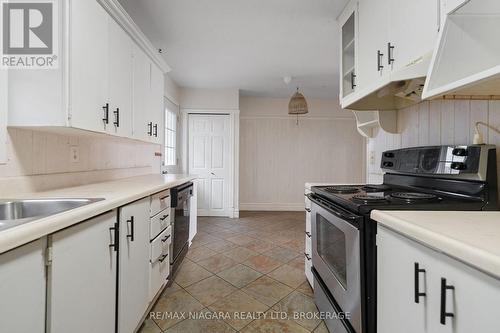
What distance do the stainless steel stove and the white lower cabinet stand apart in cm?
7

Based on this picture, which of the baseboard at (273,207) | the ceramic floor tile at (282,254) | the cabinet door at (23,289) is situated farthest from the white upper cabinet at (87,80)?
the baseboard at (273,207)

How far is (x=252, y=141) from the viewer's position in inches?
219

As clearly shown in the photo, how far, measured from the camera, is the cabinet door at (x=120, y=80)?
70.1 inches

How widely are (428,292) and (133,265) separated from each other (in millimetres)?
1386

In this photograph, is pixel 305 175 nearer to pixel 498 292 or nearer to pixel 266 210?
pixel 266 210

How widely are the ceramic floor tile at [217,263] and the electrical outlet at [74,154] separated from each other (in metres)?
1.53

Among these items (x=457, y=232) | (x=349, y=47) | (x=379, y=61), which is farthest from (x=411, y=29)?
(x=457, y=232)

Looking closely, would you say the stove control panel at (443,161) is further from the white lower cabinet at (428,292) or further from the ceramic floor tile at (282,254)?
the ceramic floor tile at (282,254)

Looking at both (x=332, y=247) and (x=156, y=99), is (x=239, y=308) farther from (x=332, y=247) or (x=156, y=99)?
(x=156, y=99)

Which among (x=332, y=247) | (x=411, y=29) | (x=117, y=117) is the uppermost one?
(x=411, y=29)

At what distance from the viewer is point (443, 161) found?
137cm

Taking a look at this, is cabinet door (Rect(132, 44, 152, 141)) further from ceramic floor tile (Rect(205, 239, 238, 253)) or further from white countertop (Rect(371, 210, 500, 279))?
white countertop (Rect(371, 210, 500, 279))

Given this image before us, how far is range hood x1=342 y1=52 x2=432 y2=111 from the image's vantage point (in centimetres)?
118

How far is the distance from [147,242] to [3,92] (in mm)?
1093
